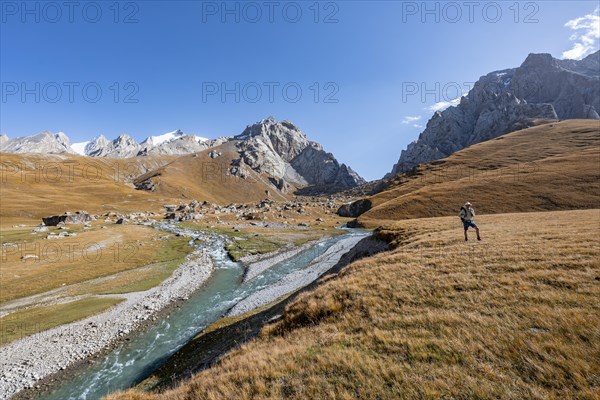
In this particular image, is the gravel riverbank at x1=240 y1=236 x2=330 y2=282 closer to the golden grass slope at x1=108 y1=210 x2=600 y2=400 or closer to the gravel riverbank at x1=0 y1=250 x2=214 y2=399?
the gravel riverbank at x1=0 y1=250 x2=214 y2=399

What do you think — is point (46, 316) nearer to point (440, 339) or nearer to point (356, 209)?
point (440, 339)

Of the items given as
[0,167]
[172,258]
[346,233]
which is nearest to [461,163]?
[346,233]

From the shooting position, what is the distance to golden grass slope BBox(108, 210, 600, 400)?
8430 millimetres

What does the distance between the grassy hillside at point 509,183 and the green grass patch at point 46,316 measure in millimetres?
94857

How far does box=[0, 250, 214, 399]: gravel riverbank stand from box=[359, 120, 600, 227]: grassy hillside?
295ft

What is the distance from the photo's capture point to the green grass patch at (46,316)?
1124 inches

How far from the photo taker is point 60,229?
91500mm

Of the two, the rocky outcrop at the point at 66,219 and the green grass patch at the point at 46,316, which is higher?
the rocky outcrop at the point at 66,219

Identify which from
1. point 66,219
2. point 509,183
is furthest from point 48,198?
point 509,183

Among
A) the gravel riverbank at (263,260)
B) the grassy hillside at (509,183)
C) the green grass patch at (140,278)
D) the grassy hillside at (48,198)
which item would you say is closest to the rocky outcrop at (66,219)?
the grassy hillside at (48,198)

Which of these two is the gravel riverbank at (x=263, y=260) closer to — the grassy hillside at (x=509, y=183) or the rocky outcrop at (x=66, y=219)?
the grassy hillside at (x=509, y=183)

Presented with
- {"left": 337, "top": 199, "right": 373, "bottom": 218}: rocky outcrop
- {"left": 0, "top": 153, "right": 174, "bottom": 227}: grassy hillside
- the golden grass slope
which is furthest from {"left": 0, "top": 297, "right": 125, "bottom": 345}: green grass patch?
{"left": 337, "top": 199, "right": 373, "bottom": 218}: rocky outcrop


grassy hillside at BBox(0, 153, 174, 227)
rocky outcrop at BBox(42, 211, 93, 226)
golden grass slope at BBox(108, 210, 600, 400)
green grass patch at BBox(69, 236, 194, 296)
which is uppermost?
grassy hillside at BBox(0, 153, 174, 227)

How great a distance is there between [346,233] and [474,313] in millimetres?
91665
